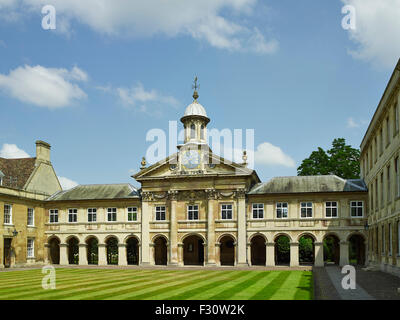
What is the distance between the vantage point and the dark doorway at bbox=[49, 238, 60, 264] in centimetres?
5270

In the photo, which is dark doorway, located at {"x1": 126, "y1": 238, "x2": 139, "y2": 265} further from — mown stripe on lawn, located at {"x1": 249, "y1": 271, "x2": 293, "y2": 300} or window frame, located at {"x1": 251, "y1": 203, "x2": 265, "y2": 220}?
mown stripe on lawn, located at {"x1": 249, "y1": 271, "x2": 293, "y2": 300}

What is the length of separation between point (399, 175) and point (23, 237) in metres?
37.6

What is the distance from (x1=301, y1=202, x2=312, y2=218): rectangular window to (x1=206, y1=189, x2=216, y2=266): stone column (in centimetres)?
868

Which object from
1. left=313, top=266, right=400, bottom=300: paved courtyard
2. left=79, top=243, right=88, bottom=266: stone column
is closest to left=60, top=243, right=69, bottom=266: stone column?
left=79, top=243, right=88, bottom=266: stone column

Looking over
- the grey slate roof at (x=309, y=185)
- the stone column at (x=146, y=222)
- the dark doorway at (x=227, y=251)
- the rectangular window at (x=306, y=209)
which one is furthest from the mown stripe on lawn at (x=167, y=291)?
the dark doorway at (x=227, y=251)

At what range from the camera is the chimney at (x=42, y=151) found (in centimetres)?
5456

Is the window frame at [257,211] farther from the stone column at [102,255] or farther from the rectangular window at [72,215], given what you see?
the rectangular window at [72,215]

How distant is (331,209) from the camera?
4488cm

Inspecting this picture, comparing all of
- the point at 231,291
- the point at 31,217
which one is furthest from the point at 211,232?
the point at 231,291
